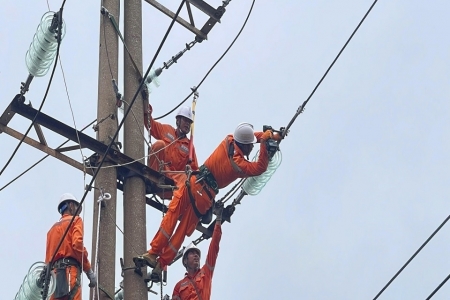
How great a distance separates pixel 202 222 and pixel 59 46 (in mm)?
2442

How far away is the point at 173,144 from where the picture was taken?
1328cm

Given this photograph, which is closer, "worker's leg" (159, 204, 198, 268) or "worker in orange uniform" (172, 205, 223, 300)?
"worker's leg" (159, 204, 198, 268)

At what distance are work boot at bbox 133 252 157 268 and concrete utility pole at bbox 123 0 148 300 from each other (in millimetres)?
96

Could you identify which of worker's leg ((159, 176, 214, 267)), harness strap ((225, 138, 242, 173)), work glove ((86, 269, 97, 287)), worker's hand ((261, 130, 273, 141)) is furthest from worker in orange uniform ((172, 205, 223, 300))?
work glove ((86, 269, 97, 287))

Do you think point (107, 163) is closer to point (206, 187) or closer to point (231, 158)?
point (206, 187)

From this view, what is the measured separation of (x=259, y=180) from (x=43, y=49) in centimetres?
293

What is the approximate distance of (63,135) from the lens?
10977 mm

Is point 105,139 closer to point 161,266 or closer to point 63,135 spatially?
point 63,135

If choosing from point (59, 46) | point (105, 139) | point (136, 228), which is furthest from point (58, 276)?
point (59, 46)

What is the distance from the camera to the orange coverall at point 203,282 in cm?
1157

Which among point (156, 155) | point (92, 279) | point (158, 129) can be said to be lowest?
point (92, 279)

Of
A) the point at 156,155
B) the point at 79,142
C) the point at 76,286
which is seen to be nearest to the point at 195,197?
the point at 156,155

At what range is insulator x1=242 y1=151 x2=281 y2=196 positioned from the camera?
12.3m

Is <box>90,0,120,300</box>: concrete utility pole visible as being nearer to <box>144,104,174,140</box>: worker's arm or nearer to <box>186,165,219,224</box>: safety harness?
<box>186,165,219,224</box>: safety harness
